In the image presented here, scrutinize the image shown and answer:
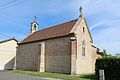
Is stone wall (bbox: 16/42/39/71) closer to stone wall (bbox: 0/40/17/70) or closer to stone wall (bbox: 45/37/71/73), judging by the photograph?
stone wall (bbox: 45/37/71/73)

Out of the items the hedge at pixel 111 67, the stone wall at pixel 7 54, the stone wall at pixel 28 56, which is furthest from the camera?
the stone wall at pixel 7 54

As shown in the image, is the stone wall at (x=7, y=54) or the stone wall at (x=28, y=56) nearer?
the stone wall at (x=28, y=56)

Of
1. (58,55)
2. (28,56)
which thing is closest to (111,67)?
(58,55)

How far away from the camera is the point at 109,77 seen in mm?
20078

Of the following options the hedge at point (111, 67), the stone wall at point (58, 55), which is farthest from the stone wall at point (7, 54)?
the hedge at point (111, 67)

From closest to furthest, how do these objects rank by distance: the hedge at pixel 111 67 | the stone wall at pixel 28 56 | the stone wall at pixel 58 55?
the hedge at pixel 111 67 < the stone wall at pixel 58 55 < the stone wall at pixel 28 56

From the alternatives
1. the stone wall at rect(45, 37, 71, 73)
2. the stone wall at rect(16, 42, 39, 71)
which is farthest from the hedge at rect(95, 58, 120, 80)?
the stone wall at rect(16, 42, 39, 71)

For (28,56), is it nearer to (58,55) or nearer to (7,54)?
(58,55)

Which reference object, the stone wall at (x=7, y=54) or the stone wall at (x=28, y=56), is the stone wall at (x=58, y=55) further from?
the stone wall at (x=7, y=54)

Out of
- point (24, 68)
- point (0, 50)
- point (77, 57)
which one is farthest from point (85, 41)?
point (0, 50)

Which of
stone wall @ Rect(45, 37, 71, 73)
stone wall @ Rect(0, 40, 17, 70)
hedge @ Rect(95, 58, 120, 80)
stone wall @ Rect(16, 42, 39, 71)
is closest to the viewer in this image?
hedge @ Rect(95, 58, 120, 80)

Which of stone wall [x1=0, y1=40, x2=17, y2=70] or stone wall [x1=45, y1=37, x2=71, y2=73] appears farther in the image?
stone wall [x1=0, y1=40, x2=17, y2=70]

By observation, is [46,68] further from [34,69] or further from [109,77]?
[109,77]

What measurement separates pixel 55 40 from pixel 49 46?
166 centimetres
